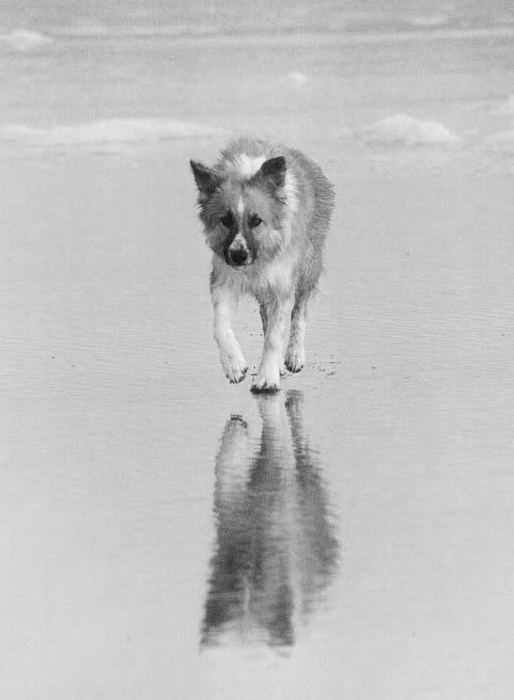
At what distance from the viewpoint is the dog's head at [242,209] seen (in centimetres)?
896

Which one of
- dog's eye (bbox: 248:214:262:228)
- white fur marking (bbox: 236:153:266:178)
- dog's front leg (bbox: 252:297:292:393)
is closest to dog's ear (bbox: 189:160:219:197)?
white fur marking (bbox: 236:153:266:178)

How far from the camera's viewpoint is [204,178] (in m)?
9.06

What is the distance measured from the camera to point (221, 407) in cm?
863

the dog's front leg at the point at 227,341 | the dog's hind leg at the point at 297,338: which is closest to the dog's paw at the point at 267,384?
the dog's front leg at the point at 227,341

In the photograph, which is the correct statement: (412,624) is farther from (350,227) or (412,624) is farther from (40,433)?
(350,227)

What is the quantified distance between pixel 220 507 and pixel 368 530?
25.8 inches

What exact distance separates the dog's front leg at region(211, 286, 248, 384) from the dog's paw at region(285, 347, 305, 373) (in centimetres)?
82

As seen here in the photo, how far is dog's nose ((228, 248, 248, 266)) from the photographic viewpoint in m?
8.91

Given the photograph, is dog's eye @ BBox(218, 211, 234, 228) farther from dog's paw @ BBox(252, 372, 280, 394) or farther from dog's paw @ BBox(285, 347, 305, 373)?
dog's paw @ BBox(285, 347, 305, 373)

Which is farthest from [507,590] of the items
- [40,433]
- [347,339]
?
[347,339]

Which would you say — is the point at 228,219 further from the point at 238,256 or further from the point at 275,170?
the point at 275,170

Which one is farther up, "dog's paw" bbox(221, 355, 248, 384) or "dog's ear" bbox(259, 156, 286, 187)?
"dog's ear" bbox(259, 156, 286, 187)

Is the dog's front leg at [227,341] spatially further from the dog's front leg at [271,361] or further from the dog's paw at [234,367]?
the dog's front leg at [271,361]

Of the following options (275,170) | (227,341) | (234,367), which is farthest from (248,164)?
(234,367)
